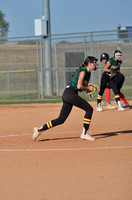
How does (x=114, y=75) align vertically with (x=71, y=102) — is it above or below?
above

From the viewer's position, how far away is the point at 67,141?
8.37 meters

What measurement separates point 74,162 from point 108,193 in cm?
167

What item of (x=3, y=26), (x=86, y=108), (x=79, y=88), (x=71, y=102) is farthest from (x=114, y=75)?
(x=3, y=26)

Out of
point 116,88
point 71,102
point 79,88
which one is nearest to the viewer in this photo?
point 79,88

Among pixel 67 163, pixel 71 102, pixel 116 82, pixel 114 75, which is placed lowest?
pixel 67 163

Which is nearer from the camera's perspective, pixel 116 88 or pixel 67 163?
pixel 67 163

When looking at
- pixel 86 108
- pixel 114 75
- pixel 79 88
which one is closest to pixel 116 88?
pixel 114 75

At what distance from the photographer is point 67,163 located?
623 centimetres

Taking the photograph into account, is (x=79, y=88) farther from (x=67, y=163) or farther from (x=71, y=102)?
(x=67, y=163)

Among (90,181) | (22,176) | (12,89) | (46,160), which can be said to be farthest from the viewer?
(12,89)

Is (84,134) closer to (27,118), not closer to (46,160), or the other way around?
(46,160)

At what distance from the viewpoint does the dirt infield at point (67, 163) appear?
4.78 meters

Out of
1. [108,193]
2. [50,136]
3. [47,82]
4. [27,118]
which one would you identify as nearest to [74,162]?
[108,193]

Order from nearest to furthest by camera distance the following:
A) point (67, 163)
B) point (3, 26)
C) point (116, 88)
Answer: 1. point (67, 163)
2. point (116, 88)
3. point (3, 26)
